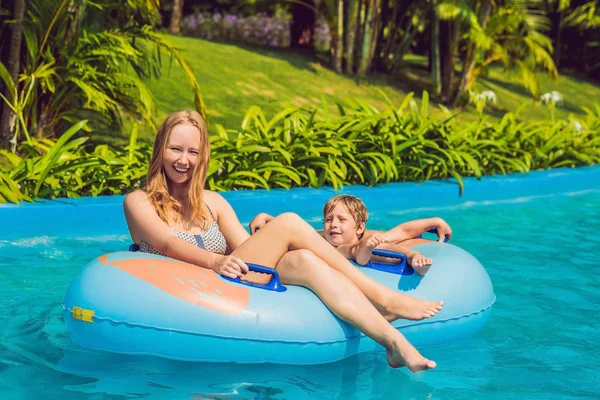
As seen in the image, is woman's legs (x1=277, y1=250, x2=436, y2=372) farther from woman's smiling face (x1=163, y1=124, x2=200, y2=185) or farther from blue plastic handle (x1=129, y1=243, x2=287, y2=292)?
woman's smiling face (x1=163, y1=124, x2=200, y2=185)

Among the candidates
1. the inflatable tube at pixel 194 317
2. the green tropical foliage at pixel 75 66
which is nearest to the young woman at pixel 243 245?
the inflatable tube at pixel 194 317

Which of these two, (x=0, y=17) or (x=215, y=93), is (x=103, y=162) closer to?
(x=0, y=17)

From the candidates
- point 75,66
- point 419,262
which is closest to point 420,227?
point 419,262

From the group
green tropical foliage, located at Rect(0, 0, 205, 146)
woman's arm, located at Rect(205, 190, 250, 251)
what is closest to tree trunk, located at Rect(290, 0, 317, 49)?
green tropical foliage, located at Rect(0, 0, 205, 146)

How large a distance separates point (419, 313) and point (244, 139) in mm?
4176

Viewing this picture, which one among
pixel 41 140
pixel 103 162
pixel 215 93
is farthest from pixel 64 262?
pixel 215 93

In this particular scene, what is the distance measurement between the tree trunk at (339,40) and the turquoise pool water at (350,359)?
7120mm

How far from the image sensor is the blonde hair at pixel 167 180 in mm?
4355

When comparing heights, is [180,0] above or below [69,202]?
above

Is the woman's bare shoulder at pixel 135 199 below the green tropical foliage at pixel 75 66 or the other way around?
below

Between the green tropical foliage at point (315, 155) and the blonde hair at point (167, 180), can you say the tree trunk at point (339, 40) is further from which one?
the blonde hair at point (167, 180)

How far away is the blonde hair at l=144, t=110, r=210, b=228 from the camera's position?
171 inches

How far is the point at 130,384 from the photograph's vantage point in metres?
3.88

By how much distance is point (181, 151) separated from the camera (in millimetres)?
4348
